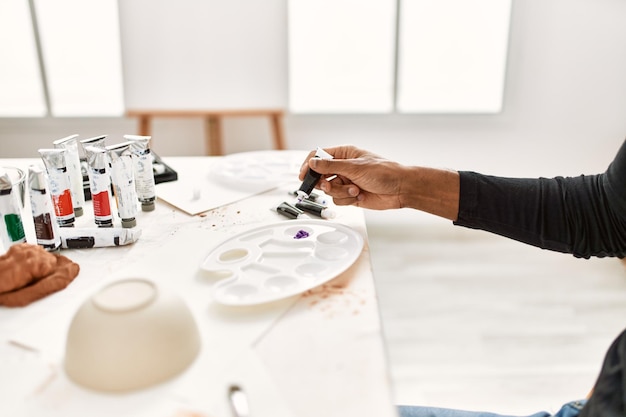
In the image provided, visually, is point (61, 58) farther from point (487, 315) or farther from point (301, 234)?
point (487, 315)

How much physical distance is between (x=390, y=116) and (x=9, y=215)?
182 centimetres

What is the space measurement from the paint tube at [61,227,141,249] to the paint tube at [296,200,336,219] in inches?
12.9

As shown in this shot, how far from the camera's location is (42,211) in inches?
33.3

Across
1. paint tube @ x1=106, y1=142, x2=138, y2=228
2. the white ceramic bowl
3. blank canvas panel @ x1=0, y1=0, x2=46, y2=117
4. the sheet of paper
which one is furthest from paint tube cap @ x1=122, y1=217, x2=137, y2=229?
blank canvas panel @ x1=0, y1=0, x2=46, y2=117

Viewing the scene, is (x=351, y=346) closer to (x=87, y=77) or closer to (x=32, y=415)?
(x=32, y=415)

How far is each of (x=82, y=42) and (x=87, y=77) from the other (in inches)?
5.9

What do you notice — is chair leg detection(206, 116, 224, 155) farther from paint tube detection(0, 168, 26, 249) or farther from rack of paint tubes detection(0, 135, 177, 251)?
paint tube detection(0, 168, 26, 249)

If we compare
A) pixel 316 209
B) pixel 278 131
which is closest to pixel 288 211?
pixel 316 209

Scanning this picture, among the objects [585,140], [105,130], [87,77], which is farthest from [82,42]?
[585,140]

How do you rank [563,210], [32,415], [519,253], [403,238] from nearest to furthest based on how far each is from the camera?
1. [32,415]
2. [563,210]
3. [519,253]
4. [403,238]

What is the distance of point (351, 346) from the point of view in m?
0.64

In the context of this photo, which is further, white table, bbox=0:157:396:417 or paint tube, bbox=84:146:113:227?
paint tube, bbox=84:146:113:227

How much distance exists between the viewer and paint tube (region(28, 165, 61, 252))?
0.83 m

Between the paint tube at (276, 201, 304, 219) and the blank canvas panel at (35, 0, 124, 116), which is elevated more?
the blank canvas panel at (35, 0, 124, 116)
